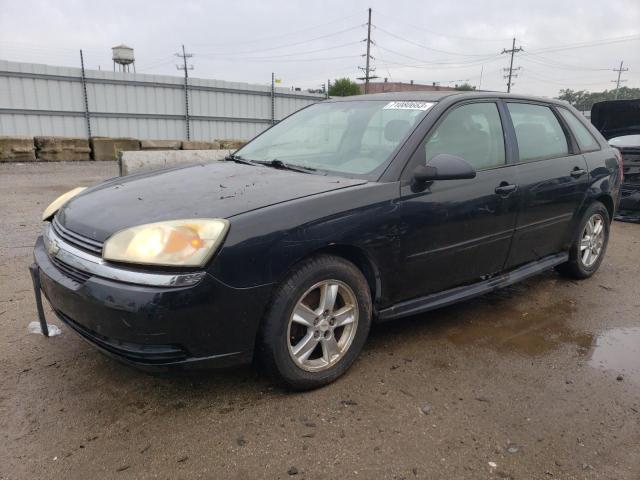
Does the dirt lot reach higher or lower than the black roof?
lower

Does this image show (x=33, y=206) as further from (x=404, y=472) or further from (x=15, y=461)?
(x=404, y=472)

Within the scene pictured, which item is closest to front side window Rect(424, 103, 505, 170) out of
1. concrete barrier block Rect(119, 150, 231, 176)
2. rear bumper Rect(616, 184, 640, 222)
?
concrete barrier block Rect(119, 150, 231, 176)

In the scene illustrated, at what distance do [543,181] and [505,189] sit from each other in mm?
549

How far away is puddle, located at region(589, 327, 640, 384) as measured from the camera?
308 centimetres

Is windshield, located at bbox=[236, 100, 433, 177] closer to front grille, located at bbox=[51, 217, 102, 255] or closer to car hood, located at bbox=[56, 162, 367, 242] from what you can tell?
car hood, located at bbox=[56, 162, 367, 242]

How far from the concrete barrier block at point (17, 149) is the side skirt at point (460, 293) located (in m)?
12.8

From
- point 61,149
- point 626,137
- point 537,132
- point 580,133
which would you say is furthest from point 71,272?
point 61,149

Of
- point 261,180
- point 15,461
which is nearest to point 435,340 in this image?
point 261,180

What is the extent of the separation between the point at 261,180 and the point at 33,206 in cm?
575

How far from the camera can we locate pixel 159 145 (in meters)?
14.9

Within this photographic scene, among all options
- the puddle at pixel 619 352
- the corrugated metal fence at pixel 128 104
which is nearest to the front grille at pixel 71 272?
the puddle at pixel 619 352

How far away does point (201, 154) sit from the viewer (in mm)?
8180

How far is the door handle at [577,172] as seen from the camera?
13.6 feet

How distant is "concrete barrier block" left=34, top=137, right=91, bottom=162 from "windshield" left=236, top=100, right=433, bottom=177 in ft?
37.7
